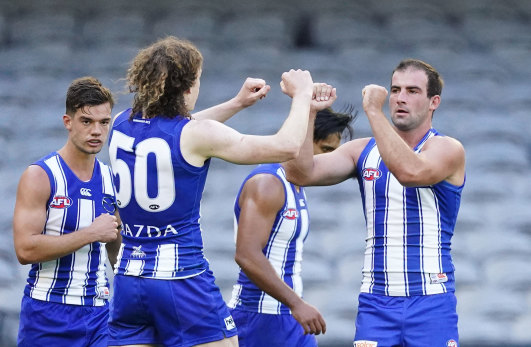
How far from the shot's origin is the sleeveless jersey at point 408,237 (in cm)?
443

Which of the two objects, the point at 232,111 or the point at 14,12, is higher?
the point at 14,12

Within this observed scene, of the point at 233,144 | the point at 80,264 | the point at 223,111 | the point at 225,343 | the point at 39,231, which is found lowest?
the point at 225,343

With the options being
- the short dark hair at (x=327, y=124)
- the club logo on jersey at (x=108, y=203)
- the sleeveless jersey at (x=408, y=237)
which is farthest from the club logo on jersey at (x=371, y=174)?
the club logo on jersey at (x=108, y=203)

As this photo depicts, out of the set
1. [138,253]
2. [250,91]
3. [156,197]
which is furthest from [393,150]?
[138,253]

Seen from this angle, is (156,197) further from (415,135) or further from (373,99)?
(415,135)

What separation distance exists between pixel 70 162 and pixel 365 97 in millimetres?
1684

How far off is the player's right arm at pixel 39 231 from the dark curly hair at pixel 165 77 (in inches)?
34.1

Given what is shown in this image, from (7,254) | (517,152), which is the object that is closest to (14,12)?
(7,254)

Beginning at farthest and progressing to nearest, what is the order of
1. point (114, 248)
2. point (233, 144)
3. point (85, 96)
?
point (114, 248) → point (85, 96) → point (233, 144)

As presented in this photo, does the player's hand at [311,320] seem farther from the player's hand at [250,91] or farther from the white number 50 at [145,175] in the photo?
the player's hand at [250,91]

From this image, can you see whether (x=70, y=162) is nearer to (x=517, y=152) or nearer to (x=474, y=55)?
(x=517, y=152)

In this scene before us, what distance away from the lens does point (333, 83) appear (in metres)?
10.1

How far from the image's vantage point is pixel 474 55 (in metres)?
10.5

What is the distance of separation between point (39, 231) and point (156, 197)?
3.45ft
